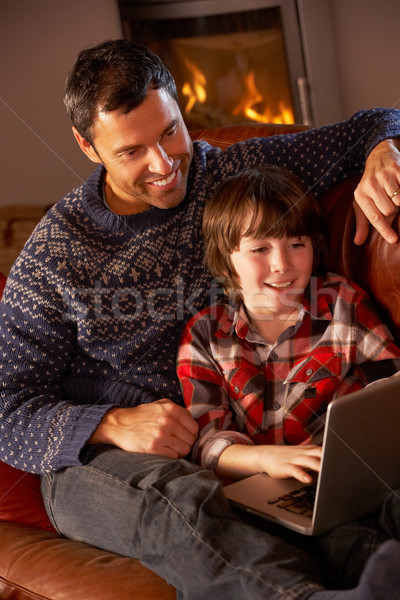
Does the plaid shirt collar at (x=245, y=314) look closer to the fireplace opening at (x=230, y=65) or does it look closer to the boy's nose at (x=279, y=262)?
the boy's nose at (x=279, y=262)

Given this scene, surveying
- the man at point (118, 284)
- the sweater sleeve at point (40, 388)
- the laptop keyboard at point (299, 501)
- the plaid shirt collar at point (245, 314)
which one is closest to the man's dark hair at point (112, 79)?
the man at point (118, 284)

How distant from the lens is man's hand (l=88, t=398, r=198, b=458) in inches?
51.4

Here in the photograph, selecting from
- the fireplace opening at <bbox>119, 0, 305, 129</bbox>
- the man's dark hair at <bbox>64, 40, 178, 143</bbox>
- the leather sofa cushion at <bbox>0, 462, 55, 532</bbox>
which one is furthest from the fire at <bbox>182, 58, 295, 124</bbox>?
the leather sofa cushion at <bbox>0, 462, 55, 532</bbox>

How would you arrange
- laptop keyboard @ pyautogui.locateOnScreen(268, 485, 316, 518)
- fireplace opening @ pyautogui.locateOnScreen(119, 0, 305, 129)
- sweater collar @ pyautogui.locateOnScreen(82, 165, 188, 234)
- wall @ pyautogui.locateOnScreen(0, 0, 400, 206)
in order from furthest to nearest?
fireplace opening @ pyautogui.locateOnScreen(119, 0, 305, 129) → wall @ pyautogui.locateOnScreen(0, 0, 400, 206) → sweater collar @ pyautogui.locateOnScreen(82, 165, 188, 234) → laptop keyboard @ pyautogui.locateOnScreen(268, 485, 316, 518)

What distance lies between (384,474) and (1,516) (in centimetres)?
82

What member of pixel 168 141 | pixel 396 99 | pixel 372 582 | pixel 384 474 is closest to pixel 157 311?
pixel 168 141

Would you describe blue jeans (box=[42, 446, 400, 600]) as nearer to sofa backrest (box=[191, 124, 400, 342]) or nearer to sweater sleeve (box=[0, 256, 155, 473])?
sweater sleeve (box=[0, 256, 155, 473])

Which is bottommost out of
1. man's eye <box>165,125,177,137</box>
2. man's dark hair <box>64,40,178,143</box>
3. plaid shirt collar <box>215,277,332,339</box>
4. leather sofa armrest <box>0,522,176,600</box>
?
leather sofa armrest <box>0,522,176,600</box>

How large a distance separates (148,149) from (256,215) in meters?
0.28

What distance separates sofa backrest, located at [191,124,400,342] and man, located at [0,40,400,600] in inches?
1.8

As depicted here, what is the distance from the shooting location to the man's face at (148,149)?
146 centimetres

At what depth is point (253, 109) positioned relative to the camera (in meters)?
3.94

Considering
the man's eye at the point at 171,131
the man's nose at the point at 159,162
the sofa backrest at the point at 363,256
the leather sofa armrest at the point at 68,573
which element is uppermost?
the man's eye at the point at 171,131

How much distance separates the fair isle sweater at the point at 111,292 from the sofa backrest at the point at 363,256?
0.06 metres
